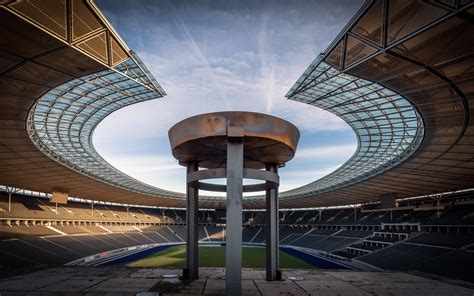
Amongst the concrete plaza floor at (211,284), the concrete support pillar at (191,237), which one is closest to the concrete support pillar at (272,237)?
the concrete plaza floor at (211,284)

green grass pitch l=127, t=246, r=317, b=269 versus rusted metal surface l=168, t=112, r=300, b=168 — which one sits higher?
rusted metal surface l=168, t=112, r=300, b=168

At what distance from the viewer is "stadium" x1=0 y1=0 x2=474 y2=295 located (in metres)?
14.0

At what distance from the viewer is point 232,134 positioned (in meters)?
16.8

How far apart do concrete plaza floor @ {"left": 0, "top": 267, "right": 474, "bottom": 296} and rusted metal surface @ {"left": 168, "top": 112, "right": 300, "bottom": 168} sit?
27.0ft

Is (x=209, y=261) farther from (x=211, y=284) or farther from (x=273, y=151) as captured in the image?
(x=273, y=151)

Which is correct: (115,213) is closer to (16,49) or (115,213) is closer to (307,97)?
(307,97)

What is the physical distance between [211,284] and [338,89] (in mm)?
17715

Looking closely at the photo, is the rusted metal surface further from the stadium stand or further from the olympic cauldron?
the stadium stand

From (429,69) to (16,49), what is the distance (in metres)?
19.9

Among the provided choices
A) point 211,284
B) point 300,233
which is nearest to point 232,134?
point 211,284

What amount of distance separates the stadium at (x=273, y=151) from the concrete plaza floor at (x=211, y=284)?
0.15m

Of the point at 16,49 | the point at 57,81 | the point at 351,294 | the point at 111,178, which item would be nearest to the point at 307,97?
the point at 351,294

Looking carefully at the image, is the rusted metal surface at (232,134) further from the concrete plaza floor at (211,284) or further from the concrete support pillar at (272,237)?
the concrete plaza floor at (211,284)

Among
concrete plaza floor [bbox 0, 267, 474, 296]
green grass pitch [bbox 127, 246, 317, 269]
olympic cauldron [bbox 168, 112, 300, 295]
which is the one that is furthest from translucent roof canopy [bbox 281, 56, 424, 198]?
green grass pitch [bbox 127, 246, 317, 269]
